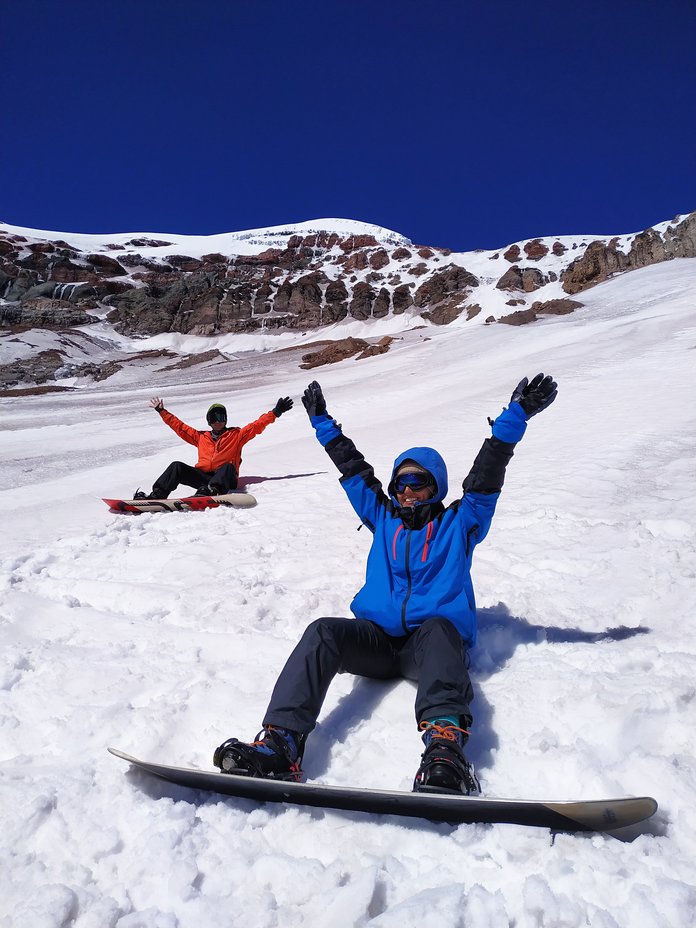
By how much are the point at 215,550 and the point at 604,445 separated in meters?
5.12

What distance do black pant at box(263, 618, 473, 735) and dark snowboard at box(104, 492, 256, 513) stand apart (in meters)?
3.64

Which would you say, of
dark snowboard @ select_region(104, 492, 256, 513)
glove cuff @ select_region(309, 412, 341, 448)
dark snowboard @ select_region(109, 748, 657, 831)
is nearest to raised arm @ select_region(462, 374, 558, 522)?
glove cuff @ select_region(309, 412, 341, 448)

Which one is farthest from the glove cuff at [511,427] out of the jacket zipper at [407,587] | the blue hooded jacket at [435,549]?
the jacket zipper at [407,587]

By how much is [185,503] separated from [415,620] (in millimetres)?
3980

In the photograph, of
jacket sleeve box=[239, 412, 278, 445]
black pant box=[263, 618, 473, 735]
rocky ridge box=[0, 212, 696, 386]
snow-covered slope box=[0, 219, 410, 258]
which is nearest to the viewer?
black pant box=[263, 618, 473, 735]

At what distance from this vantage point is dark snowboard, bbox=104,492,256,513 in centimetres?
594

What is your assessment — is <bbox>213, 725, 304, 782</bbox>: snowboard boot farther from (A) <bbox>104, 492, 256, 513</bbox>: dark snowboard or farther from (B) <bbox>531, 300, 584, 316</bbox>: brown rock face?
(B) <bbox>531, 300, 584, 316</bbox>: brown rock face

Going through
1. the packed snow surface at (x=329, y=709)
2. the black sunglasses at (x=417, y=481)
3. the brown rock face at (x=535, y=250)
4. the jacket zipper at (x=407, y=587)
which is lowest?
the packed snow surface at (x=329, y=709)

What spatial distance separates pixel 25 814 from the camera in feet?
6.01

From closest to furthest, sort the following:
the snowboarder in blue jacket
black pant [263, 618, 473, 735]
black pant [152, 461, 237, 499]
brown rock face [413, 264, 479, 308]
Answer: the snowboarder in blue jacket, black pant [263, 618, 473, 735], black pant [152, 461, 237, 499], brown rock face [413, 264, 479, 308]

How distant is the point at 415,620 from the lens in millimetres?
2545

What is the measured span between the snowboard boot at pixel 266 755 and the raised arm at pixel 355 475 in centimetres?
118

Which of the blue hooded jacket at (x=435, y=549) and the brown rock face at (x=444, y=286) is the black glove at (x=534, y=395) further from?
the brown rock face at (x=444, y=286)

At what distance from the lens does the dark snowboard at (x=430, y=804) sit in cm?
166
